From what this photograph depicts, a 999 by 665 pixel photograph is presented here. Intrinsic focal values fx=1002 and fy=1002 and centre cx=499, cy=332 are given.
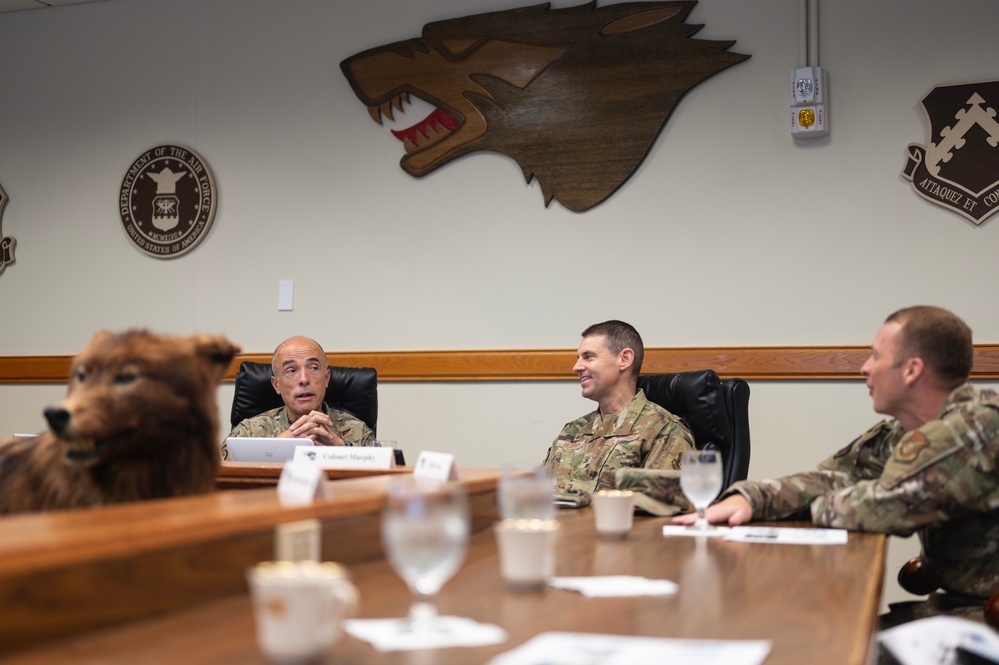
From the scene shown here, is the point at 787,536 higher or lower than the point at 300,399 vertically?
lower

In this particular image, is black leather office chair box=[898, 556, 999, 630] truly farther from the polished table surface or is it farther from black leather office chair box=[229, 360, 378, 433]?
black leather office chair box=[229, 360, 378, 433]

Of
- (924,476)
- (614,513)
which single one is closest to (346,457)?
(614,513)

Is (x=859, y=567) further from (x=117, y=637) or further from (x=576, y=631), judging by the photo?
(x=117, y=637)

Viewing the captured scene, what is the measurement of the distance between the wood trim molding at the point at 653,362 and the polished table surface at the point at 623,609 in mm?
2037

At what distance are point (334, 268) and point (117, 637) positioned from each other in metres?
3.52

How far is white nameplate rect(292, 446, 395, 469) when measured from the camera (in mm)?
2379

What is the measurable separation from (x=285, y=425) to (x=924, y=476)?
94.2 inches

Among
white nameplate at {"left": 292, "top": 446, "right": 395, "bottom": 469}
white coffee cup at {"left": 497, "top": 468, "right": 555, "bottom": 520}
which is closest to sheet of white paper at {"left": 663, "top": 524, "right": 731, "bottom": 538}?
white coffee cup at {"left": 497, "top": 468, "right": 555, "bottom": 520}

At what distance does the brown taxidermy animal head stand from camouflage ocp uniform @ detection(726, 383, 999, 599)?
3.82 feet

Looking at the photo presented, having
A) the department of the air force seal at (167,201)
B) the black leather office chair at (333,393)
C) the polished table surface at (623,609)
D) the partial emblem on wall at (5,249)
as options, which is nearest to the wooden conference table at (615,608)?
the polished table surface at (623,609)

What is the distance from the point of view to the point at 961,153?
3.52 metres

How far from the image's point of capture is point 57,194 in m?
4.88

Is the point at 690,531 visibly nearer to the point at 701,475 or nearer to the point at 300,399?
the point at 701,475

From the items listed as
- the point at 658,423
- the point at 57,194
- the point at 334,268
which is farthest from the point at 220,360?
the point at 57,194
